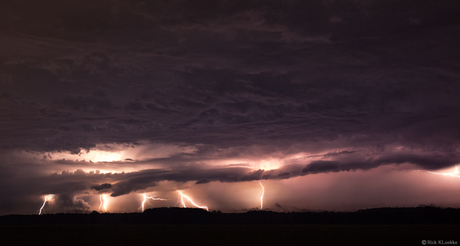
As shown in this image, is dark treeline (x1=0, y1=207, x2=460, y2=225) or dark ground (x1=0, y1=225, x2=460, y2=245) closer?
dark ground (x1=0, y1=225, x2=460, y2=245)

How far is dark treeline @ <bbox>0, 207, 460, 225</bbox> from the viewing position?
154 meters

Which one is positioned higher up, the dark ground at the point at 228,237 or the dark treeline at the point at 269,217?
the dark ground at the point at 228,237

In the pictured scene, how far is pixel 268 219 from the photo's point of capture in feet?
560

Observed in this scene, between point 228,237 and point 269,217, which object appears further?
point 269,217

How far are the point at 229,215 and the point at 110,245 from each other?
149786 mm

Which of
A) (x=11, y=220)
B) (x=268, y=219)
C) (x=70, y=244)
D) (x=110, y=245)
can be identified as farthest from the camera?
(x=11, y=220)

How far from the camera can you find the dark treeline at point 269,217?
153875mm

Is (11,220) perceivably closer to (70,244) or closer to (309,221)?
(309,221)

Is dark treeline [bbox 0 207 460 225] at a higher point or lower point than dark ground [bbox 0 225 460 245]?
lower

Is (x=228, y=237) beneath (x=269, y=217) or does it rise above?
above

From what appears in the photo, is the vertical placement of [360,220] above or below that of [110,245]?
below

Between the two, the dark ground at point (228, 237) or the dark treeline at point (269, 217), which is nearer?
the dark ground at point (228, 237)

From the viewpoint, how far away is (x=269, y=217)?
17375cm

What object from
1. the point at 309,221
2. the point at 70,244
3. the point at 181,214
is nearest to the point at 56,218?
the point at 181,214
